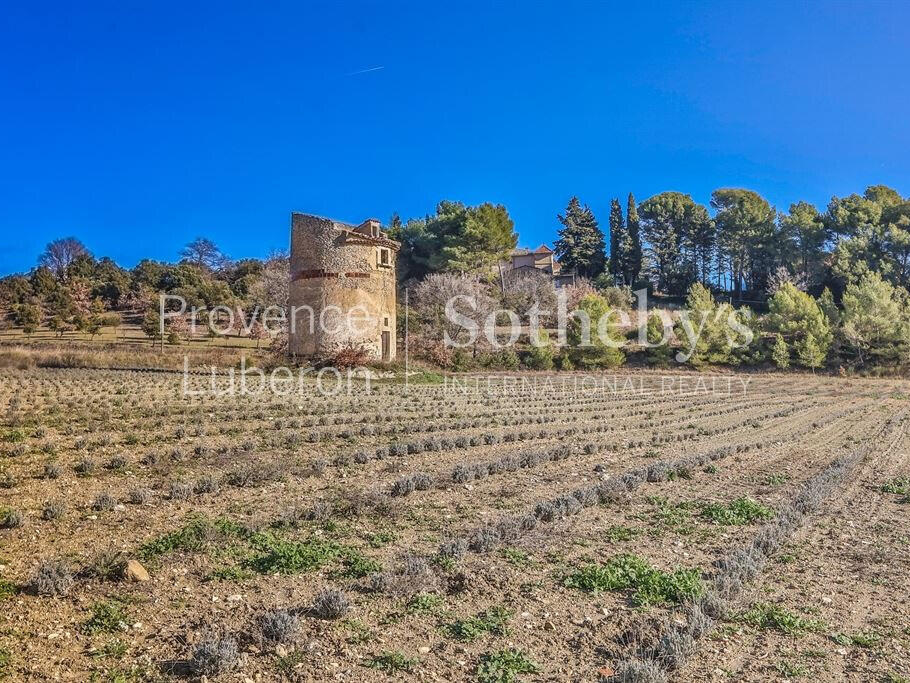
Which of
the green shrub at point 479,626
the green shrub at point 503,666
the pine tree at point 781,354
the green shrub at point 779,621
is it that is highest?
the pine tree at point 781,354

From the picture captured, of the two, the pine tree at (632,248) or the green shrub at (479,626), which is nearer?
the green shrub at (479,626)

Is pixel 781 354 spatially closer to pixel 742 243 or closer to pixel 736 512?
pixel 742 243

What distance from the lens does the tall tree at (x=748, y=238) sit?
213 ft

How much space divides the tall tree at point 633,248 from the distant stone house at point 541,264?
21.6 ft

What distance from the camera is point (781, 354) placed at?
146ft

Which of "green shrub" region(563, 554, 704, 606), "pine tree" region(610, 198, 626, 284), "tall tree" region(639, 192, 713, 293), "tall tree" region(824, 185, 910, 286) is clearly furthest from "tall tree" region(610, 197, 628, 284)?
"green shrub" region(563, 554, 704, 606)

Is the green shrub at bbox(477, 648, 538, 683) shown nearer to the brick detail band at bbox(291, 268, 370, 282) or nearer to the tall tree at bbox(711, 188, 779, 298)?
the brick detail band at bbox(291, 268, 370, 282)

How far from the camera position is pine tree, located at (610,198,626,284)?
6981 centimetres

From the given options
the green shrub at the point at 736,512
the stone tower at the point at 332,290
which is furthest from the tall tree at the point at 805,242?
the green shrub at the point at 736,512

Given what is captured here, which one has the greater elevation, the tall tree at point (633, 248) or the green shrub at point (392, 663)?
the tall tree at point (633, 248)

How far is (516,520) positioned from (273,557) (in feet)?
9.90

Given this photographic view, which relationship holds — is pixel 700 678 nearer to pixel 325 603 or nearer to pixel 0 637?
pixel 325 603

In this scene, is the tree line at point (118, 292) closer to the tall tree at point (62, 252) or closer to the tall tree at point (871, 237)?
the tall tree at point (62, 252)

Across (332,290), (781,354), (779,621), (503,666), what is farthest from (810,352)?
(503,666)
